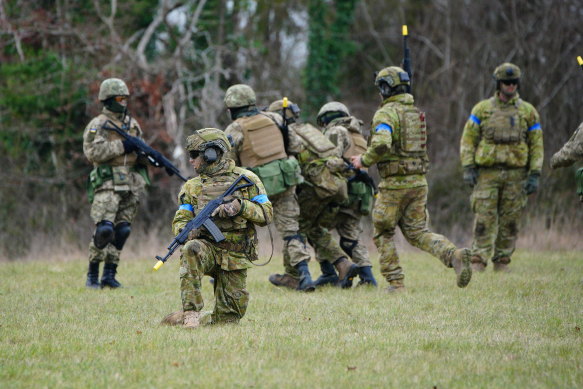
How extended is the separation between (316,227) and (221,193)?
12.1ft

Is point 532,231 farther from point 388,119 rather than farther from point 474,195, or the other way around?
point 388,119

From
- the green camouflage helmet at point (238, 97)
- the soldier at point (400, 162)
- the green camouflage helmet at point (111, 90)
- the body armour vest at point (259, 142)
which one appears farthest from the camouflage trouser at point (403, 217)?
the green camouflage helmet at point (111, 90)

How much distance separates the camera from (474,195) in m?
11.6

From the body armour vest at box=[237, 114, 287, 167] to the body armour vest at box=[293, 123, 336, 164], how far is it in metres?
0.48

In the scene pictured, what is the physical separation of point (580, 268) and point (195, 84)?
1355 cm

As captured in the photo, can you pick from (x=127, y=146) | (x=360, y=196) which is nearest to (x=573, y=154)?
(x=360, y=196)

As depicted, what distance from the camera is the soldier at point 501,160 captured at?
11156 millimetres

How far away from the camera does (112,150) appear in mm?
10336

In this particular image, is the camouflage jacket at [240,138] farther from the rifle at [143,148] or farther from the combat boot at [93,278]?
the combat boot at [93,278]

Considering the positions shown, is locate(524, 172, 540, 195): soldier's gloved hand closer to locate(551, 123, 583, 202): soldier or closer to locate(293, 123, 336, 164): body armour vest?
locate(551, 123, 583, 202): soldier

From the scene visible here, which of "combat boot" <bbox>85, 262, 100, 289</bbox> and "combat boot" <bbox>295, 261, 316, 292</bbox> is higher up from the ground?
"combat boot" <bbox>295, 261, 316, 292</bbox>

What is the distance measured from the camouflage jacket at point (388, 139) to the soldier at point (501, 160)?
2.02 metres

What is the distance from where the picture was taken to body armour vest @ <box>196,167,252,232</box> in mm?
7332

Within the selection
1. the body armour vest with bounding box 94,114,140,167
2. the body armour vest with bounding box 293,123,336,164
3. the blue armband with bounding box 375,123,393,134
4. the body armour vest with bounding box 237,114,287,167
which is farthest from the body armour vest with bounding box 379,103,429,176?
the body armour vest with bounding box 94,114,140,167
